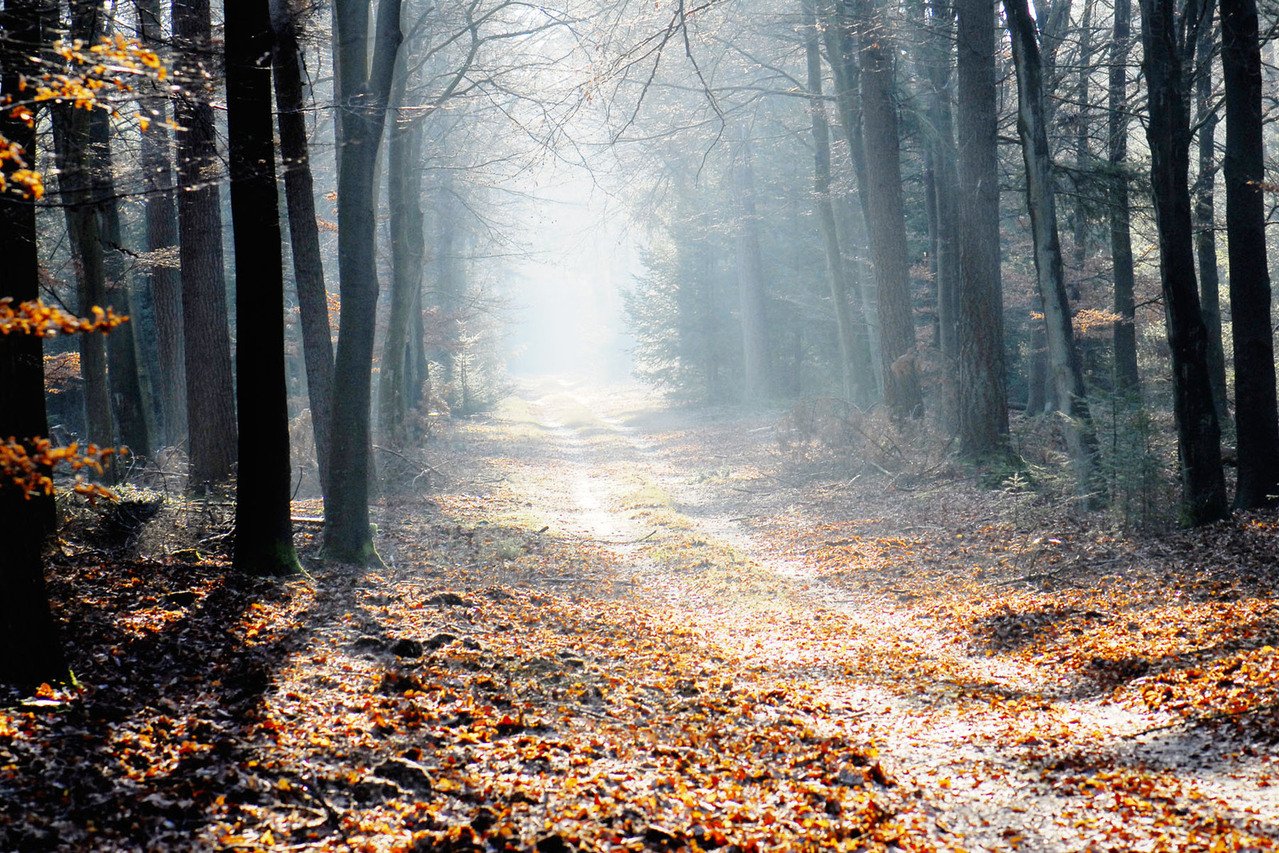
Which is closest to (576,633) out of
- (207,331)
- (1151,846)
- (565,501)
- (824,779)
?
(824,779)

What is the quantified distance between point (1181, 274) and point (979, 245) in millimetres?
4551

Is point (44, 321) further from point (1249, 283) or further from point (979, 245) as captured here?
point (979, 245)

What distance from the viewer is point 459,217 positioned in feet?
116

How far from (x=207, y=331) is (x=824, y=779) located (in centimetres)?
952

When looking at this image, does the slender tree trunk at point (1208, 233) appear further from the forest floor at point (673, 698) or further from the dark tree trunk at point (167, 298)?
the dark tree trunk at point (167, 298)

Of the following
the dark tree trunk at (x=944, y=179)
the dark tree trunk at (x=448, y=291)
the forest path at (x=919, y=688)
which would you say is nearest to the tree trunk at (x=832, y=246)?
the dark tree trunk at (x=944, y=179)

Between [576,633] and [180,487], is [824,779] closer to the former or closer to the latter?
[576,633]

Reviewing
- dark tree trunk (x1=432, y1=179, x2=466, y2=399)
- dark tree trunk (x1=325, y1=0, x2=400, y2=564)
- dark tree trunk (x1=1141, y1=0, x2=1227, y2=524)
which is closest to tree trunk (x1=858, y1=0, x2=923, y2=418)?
dark tree trunk (x1=1141, y1=0, x2=1227, y2=524)

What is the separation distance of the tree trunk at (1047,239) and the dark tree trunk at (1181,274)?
52.8 inches

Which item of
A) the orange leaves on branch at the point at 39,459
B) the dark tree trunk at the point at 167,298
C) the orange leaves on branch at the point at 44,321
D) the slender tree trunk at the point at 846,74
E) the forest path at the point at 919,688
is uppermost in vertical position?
the slender tree trunk at the point at 846,74

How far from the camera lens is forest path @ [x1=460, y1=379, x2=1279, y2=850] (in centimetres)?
442

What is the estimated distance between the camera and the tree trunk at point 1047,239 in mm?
11211

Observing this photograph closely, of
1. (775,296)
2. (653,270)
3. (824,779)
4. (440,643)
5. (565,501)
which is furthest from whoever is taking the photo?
(653,270)

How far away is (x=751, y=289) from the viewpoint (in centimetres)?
3494
